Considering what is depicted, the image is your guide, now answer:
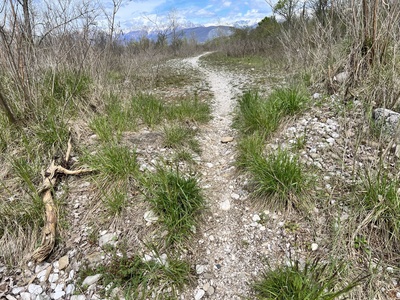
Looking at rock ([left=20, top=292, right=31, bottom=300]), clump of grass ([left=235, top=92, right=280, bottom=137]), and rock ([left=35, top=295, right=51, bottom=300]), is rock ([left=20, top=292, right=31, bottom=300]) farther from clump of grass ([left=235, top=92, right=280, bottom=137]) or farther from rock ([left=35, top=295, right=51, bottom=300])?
clump of grass ([left=235, top=92, right=280, bottom=137])

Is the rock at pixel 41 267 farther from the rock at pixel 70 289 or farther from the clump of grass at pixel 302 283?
the clump of grass at pixel 302 283

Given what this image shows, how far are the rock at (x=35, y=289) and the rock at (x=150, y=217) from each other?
3.30 ft

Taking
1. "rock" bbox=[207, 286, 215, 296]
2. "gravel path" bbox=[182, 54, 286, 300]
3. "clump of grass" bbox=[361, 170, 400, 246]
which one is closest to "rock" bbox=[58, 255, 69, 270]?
"gravel path" bbox=[182, 54, 286, 300]

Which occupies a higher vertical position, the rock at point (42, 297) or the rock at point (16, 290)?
the rock at point (16, 290)

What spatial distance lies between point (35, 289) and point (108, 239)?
648 millimetres

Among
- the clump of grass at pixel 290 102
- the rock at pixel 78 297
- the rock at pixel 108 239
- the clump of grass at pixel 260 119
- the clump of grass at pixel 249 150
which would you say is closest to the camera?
the rock at pixel 78 297

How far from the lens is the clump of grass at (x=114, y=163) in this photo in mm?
2713

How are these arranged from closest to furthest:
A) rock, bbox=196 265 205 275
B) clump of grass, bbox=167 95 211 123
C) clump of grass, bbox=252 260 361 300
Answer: clump of grass, bbox=252 260 361 300
rock, bbox=196 265 205 275
clump of grass, bbox=167 95 211 123

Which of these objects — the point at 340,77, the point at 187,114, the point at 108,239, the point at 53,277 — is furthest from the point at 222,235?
the point at 340,77

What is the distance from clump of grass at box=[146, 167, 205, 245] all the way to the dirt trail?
0.63 feet

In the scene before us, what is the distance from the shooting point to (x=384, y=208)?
1.93 metres

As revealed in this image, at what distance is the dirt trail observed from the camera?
192cm

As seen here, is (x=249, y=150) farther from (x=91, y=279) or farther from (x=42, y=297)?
(x=42, y=297)

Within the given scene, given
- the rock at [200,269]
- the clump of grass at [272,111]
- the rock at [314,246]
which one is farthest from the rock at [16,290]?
the clump of grass at [272,111]
